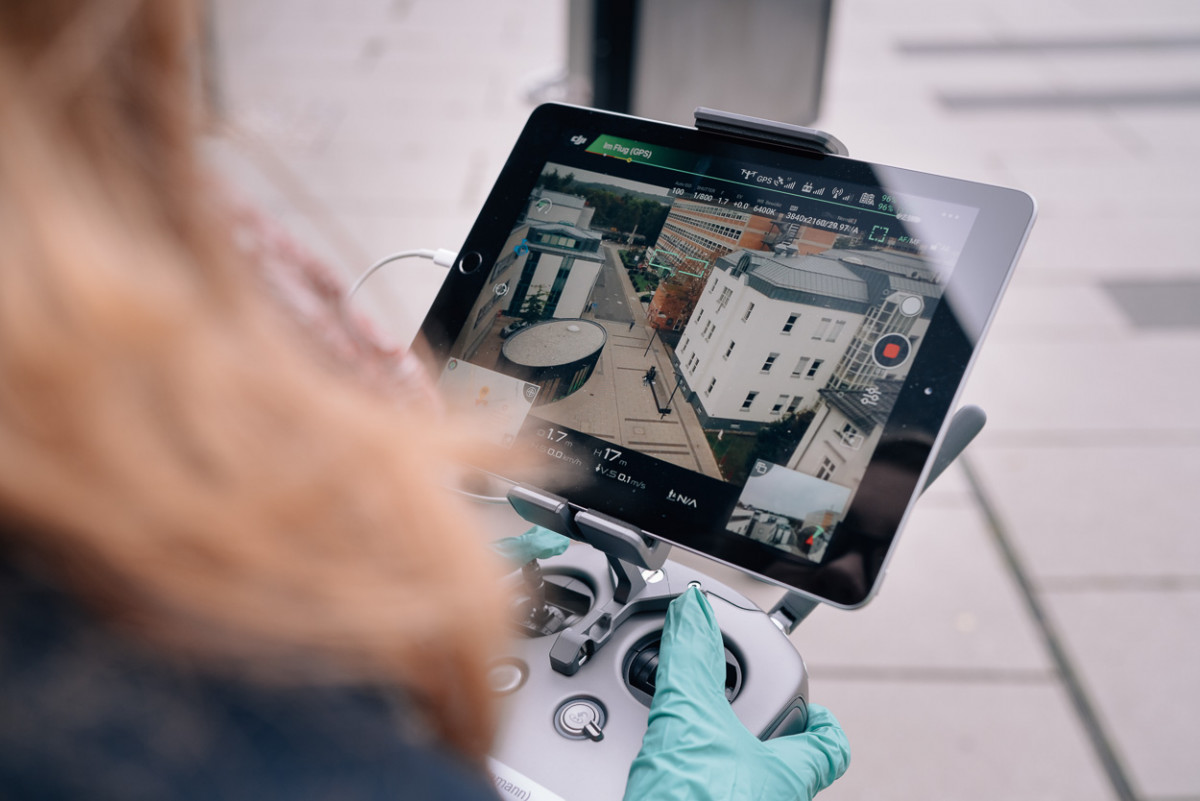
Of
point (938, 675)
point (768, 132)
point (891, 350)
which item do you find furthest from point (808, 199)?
point (938, 675)

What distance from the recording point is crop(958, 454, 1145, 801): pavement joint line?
2.04 meters

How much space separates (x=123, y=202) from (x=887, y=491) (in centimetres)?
72

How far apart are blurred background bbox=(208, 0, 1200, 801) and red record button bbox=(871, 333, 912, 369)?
495 mm

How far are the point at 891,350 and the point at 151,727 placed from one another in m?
0.73

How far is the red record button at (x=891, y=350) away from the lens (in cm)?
89

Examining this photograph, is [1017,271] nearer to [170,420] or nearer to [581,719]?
[581,719]

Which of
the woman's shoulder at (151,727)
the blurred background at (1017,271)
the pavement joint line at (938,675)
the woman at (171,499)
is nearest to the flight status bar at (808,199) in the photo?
the blurred background at (1017,271)

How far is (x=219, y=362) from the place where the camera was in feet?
1.55

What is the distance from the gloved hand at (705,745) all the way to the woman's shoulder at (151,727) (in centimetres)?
43

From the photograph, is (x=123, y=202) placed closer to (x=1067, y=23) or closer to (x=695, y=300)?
(x=695, y=300)

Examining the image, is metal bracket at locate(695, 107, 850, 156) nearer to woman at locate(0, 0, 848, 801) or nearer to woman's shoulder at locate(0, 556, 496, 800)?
woman at locate(0, 0, 848, 801)

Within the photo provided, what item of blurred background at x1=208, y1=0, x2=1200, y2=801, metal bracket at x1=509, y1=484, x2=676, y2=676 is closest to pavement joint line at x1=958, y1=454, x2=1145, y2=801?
blurred background at x1=208, y1=0, x2=1200, y2=801

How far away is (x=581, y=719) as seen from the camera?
37.3 inches

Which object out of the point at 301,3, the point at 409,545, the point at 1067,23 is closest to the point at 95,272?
the point at 409,545
